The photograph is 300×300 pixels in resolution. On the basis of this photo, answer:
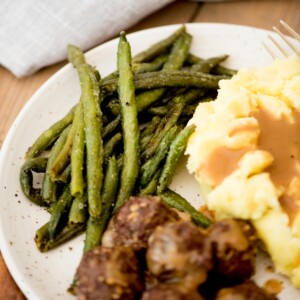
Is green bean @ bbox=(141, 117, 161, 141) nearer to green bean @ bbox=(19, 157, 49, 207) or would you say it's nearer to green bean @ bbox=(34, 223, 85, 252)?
green bean @ bbox=(19, 157, 49, 207)

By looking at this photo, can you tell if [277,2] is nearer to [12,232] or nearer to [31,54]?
[31,54]

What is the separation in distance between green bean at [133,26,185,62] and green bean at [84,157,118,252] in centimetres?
123

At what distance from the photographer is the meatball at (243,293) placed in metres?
3.15

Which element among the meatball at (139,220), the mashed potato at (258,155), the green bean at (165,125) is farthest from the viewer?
the green bean at (165,125)

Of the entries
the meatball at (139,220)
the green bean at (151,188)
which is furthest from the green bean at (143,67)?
the meatball at (139,220)

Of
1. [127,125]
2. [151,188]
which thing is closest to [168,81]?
[127,125]

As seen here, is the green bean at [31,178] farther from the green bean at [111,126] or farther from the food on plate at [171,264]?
the food on plate at [171,264]

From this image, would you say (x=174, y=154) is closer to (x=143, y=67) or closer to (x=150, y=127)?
(x=150, y=127)

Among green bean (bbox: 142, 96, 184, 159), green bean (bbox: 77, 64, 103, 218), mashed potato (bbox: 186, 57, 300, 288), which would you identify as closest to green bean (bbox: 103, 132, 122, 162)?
green bean (bbox: 77, 64, 103, 218)

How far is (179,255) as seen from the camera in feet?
10.5

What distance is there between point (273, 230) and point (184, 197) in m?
0.83

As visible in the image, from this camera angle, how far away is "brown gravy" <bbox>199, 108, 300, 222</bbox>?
374cm

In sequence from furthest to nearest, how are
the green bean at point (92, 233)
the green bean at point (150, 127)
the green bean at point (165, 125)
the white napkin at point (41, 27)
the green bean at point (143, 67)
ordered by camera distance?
the white napkin at point (41, 27) → the green bean at point (143, 67) → the green bean at point (150, 127) → the green bean at point (165, 125) → the green bean at point (92, 233)

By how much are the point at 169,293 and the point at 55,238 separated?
1152 millimetres
